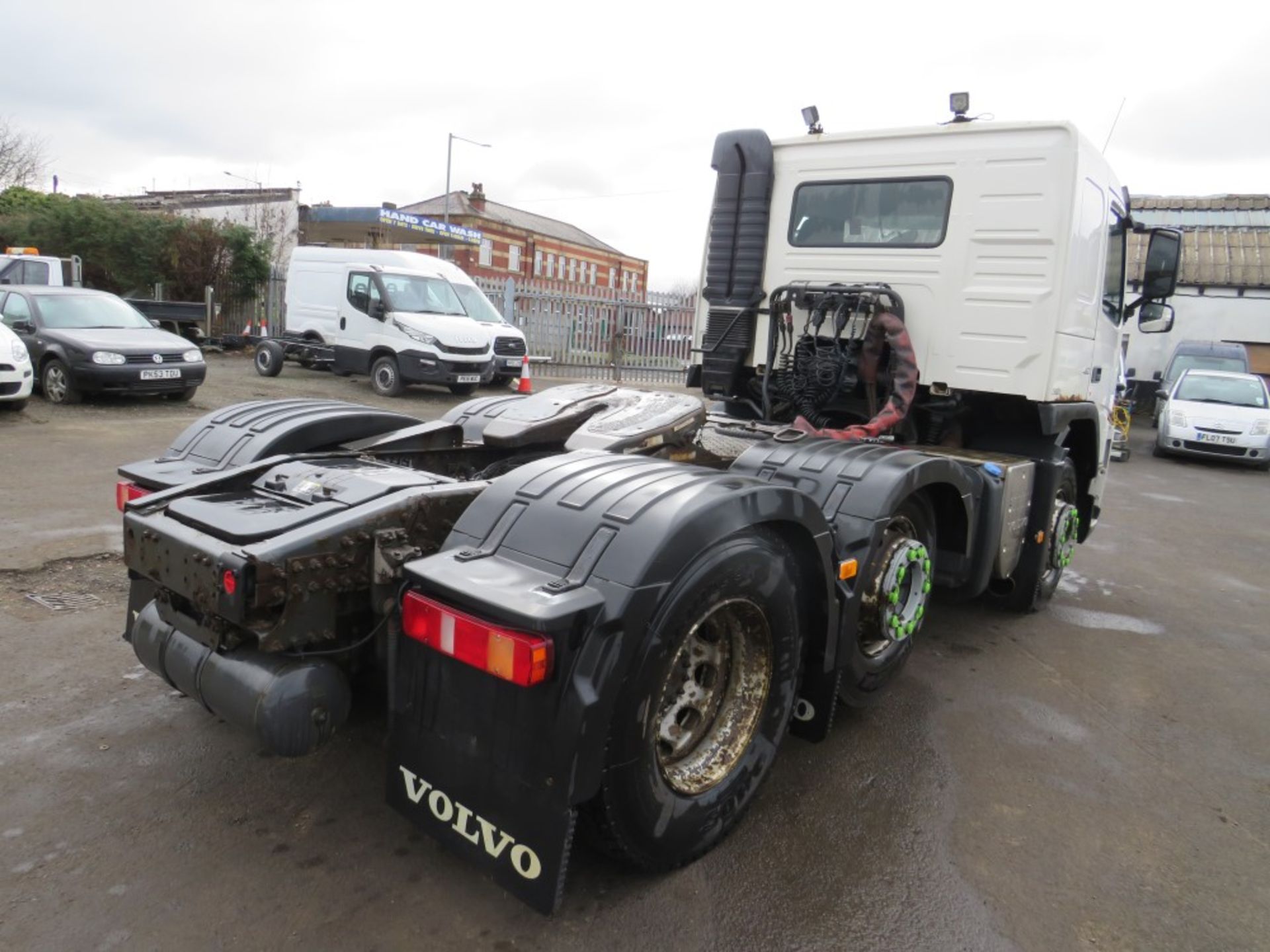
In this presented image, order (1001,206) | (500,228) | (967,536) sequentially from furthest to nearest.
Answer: (500,228)
(1001,206)
(967,536)

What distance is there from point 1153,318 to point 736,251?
3104 millimetres

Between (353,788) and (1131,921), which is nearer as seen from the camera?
(1131,921)

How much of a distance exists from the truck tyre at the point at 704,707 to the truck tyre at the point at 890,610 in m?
0.58

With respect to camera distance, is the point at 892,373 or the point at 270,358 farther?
the point at 270,358

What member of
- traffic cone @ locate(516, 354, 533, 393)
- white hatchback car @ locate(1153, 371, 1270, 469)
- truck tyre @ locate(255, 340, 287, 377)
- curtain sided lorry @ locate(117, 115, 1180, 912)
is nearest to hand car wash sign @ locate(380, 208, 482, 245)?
truck tyre @ locate(255, 340, 287, 377)

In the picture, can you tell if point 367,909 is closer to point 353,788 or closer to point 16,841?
point 353,788

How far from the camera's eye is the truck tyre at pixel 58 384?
35.5ft

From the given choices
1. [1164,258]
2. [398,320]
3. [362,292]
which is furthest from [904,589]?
[362,292]

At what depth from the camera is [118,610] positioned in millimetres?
4316

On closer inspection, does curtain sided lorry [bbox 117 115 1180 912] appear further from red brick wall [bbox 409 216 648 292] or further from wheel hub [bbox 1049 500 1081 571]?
red brick wall [bbox 409 216 648 292]

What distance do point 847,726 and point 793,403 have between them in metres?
2.07

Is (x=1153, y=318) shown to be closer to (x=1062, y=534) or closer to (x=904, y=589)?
(x=1062, y=534)

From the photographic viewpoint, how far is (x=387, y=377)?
1464cm

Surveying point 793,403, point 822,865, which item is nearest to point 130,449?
point 793,403
